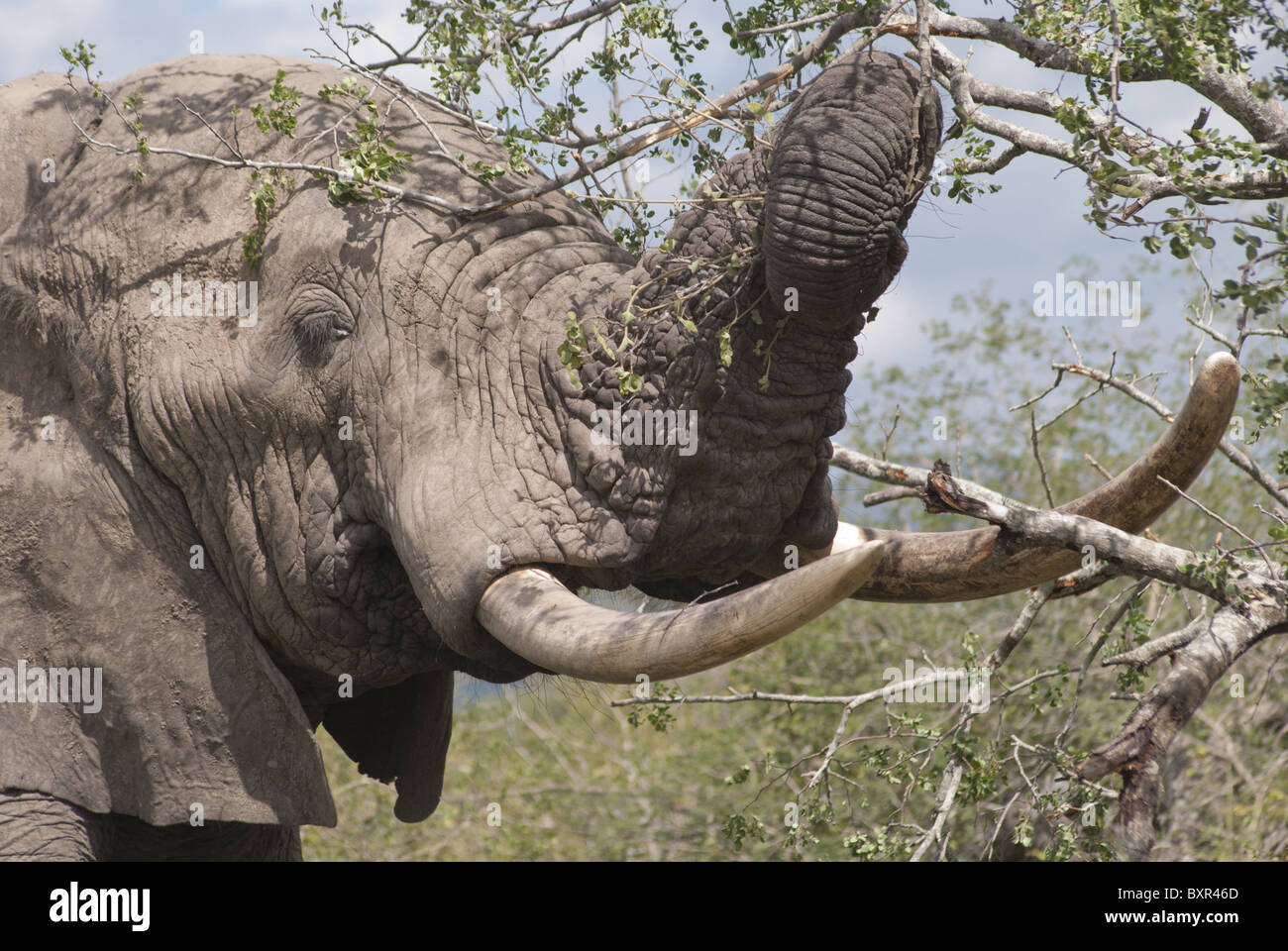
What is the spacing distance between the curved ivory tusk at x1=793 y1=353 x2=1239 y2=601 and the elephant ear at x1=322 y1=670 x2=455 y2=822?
1203 millimetres

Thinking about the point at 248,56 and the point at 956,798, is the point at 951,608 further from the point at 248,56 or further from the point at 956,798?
the point at 248,56

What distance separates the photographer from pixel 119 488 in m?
3.58

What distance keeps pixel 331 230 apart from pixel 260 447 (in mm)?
500

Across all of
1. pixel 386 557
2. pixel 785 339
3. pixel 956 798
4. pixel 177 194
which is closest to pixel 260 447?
pixel 386 557

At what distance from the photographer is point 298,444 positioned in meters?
3.43

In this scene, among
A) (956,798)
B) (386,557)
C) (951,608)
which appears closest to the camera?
(386,557)

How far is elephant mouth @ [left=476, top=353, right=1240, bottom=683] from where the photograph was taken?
2.54 meters

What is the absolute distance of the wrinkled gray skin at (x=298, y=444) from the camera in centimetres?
309
